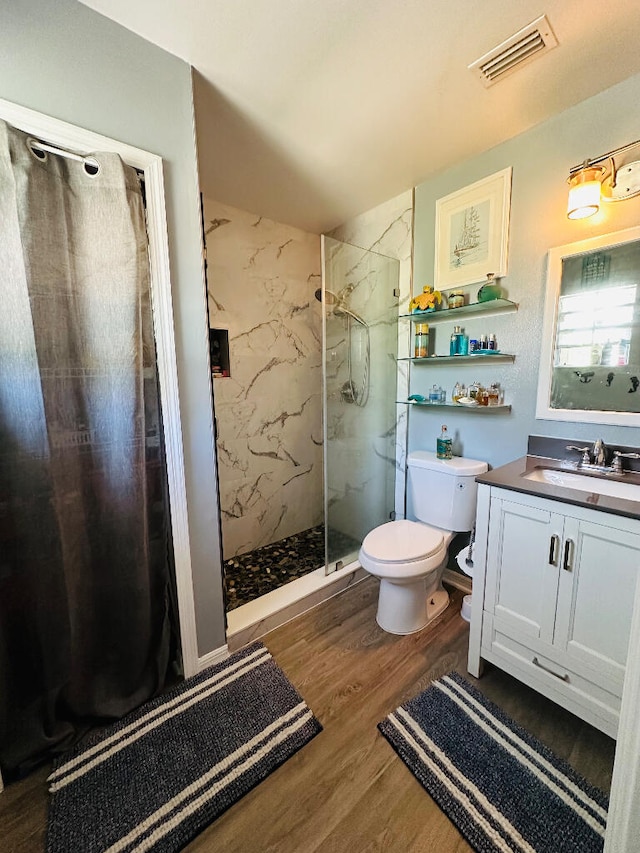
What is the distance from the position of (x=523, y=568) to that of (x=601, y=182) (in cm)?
161

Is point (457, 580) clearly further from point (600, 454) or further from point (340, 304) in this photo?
point (340, 304)

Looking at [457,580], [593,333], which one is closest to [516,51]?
[593,333]

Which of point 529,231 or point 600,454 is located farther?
point 529,231

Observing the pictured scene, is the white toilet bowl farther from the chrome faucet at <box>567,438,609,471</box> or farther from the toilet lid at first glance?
the chrome faucet at <box>567,438,609,471</box>

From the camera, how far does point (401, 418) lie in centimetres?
234

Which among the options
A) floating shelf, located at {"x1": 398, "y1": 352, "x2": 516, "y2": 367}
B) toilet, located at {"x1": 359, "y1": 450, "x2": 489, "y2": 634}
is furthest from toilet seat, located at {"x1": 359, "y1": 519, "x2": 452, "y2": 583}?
floating shelf, located at {"x1": 398, "y1": 352, "x2": 516, "y2": 367}

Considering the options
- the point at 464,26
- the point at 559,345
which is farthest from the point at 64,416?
the point at 559,345

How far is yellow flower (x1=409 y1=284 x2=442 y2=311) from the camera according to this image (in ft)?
6.48

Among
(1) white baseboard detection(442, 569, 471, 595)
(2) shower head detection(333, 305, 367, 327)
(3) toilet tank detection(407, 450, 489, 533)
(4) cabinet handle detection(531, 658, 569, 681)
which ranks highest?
(2) shower head detection(333, 305, 367, 327)

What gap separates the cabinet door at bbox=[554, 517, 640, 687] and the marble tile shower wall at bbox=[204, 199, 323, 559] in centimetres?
196

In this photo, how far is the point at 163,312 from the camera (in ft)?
4.22

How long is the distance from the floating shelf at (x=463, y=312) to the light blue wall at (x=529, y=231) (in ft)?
0.14

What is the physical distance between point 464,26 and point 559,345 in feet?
4.11

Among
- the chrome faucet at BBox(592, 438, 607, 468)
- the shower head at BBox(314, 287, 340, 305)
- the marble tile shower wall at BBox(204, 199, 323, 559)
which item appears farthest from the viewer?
the marble tile shower wall at BBox(204, 199, 323, 559)
